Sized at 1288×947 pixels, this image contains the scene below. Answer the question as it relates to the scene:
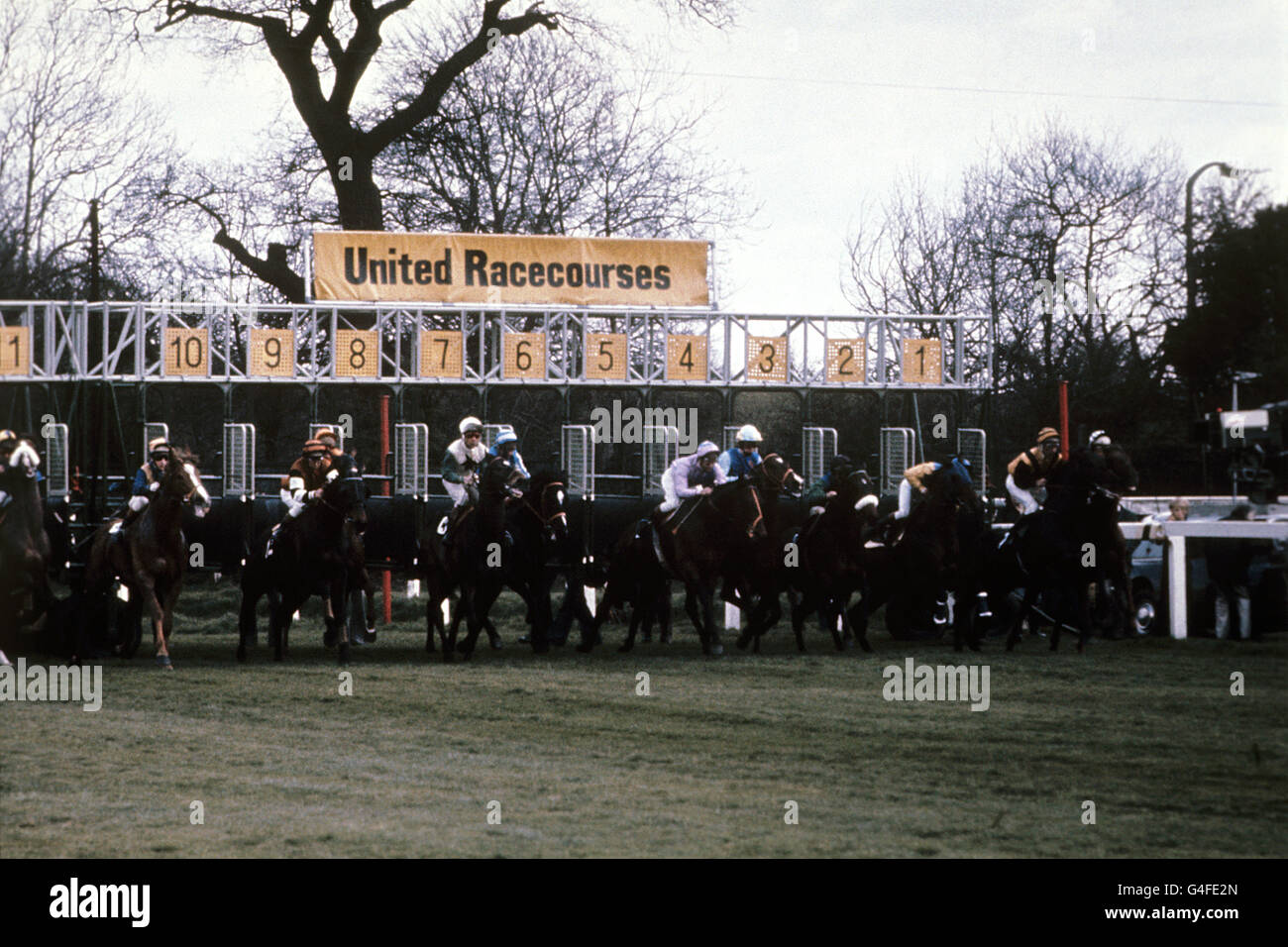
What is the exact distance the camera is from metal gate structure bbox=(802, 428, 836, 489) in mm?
→ 21719

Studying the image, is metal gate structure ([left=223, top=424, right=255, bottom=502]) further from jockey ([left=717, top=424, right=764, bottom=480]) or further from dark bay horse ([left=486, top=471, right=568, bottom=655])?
jockey ([left=717, top=424, right=764, bottom=480])

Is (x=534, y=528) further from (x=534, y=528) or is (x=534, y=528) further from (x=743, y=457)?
(x=743, y=457)

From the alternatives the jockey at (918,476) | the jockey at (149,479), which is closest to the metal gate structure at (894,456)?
the jockey at (918,476)

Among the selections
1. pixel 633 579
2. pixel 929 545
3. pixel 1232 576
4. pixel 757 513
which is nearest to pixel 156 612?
pixel 633 579

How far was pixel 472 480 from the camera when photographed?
16438 millimetres

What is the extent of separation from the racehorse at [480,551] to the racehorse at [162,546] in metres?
2.38

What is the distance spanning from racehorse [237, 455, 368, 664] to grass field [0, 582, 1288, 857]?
2.13ft

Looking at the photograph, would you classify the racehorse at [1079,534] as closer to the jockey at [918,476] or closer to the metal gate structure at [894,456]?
the jockey at [918,476]

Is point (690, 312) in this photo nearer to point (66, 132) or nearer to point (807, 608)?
point (807, 608)

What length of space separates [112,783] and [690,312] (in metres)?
14.9

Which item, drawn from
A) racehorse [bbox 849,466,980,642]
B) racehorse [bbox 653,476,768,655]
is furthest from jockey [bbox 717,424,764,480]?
racehorse [bbox 849,466,980,642]

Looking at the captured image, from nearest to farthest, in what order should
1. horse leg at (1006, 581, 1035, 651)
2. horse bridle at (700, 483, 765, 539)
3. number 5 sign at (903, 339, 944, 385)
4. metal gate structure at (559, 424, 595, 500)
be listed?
horse bridle at (700, 483, 765, 539) → horse leg at (1006, 581, 1035, 651) → metal gate structure at (559, 424, 595, 500) → number 5 sign at (903, 339, 944, 385)
